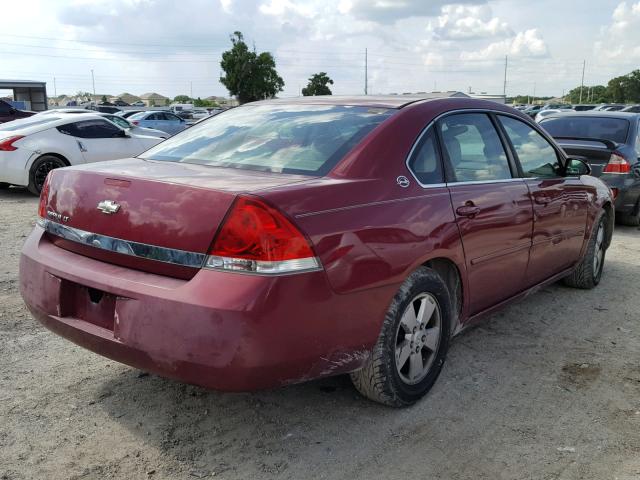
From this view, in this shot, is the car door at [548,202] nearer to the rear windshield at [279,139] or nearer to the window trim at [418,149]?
the window trim at [418,149]

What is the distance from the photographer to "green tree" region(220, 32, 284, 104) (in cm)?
5875

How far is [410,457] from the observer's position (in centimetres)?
282

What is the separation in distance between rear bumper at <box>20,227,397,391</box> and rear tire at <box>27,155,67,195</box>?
8.36 metres

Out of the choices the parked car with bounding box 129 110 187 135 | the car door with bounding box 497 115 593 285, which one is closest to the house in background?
the parked car with bounding box 129 110 187 135

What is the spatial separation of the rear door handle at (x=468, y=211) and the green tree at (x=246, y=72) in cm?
5698

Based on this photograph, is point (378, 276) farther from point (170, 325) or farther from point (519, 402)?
point (519, 402)

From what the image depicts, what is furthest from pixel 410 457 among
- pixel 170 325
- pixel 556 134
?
pixel 556 134

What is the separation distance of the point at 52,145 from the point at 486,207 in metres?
8.84

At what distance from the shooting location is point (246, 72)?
58719 mm

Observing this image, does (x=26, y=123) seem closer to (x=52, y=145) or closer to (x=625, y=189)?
(x=52, y=145)

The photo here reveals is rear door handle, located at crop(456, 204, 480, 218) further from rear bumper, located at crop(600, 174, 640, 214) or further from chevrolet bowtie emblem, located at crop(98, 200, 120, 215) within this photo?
rear bumper, located at crop(600, 174, 640, 214)

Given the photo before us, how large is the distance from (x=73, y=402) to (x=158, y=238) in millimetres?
1216

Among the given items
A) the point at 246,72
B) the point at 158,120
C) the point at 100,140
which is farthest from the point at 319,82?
the point at 100,140

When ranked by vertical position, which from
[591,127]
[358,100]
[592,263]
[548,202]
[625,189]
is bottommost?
[592,263]
